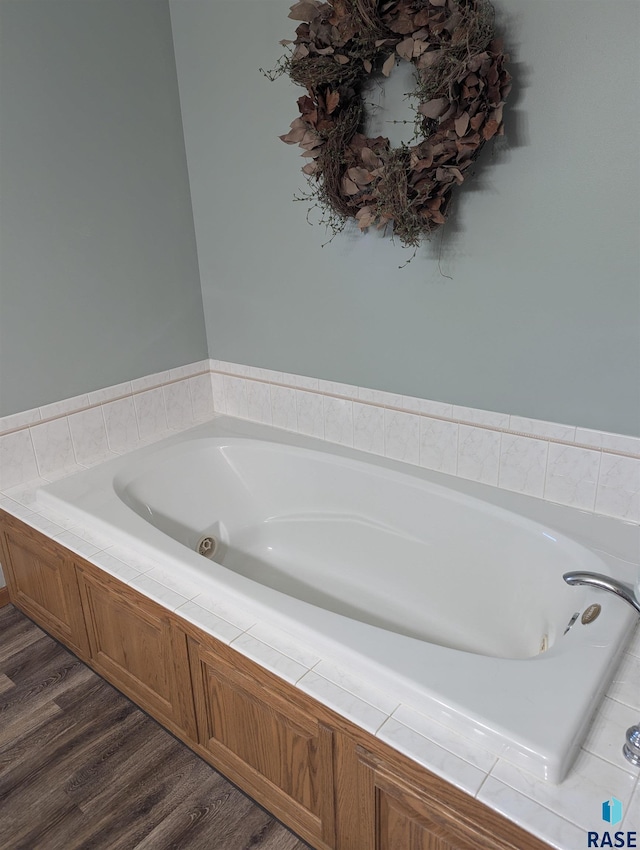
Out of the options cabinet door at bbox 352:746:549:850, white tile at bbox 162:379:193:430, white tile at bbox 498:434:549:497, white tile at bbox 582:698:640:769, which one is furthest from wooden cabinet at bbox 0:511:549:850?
white tile at bbox 498:434:549:497

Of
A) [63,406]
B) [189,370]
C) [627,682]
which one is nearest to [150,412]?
[189,370]

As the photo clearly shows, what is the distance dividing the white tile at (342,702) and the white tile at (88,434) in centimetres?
156

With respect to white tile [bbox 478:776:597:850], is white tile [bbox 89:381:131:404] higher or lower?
higher

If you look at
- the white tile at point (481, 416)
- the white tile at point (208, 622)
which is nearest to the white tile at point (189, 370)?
the white tile at point (481, 416)

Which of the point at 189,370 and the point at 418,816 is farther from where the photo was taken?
the point at 189,370

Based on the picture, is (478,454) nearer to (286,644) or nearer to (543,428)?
(543,428)

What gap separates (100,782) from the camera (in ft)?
5.45

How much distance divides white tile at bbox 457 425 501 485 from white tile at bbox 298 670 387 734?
1013mm

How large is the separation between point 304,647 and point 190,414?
170 cm

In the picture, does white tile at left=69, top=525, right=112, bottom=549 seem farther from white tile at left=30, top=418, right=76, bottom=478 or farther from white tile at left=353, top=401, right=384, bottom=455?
white tile at left=353, top=401, right=384, bottom=455

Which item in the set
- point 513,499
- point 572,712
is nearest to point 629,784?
point 572,712

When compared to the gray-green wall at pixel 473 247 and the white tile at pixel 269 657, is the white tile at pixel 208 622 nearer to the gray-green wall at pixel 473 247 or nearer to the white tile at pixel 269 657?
the white tile at pixel 269 657

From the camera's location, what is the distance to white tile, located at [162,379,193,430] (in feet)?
9.02

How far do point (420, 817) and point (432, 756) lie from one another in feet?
0.41
